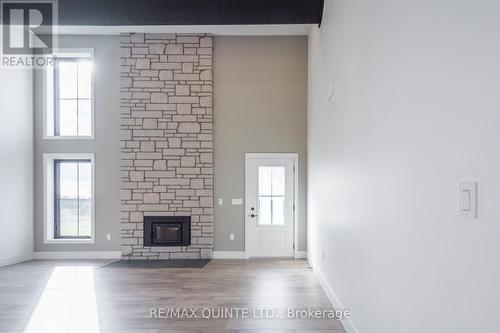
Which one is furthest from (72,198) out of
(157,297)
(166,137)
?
(157,297)

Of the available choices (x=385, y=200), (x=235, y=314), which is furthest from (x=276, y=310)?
(x=385, y=200)

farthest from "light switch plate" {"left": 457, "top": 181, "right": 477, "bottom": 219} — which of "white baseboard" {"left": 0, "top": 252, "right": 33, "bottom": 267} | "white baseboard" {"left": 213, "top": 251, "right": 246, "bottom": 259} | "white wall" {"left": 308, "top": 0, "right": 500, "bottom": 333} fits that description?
"white baseboard" {"left": 0, "top": 252, "right": 33, "bottom": 267}

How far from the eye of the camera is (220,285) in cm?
494

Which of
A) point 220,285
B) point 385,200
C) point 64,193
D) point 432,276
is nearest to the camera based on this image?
point 432,276

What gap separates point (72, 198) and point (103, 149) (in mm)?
1248

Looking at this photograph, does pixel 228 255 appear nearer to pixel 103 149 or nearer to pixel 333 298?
pixel 333 298

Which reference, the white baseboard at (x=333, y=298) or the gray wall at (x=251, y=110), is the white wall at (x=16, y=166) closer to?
the gray wall at (x=251, y=110)

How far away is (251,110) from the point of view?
6.82 meters

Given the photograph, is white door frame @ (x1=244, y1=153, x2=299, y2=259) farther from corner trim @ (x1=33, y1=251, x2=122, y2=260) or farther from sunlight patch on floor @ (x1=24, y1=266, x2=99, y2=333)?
sunlight patch on floor @ (x1=24, y1=266, x2=99, y2=333)

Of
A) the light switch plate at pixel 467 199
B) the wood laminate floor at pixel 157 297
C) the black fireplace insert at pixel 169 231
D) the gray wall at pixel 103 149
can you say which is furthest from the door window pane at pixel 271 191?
the light switch plate at pixel 467 199

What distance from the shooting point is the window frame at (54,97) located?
22.3ft

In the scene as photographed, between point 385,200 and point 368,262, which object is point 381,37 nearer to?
point 385,200

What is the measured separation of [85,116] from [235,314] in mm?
5330

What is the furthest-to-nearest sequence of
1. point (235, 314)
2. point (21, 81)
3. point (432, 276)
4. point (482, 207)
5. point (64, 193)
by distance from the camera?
point (64, 193) < point (21, 81) < point (235, 314) < point (432, 276) < point (482, 207)
